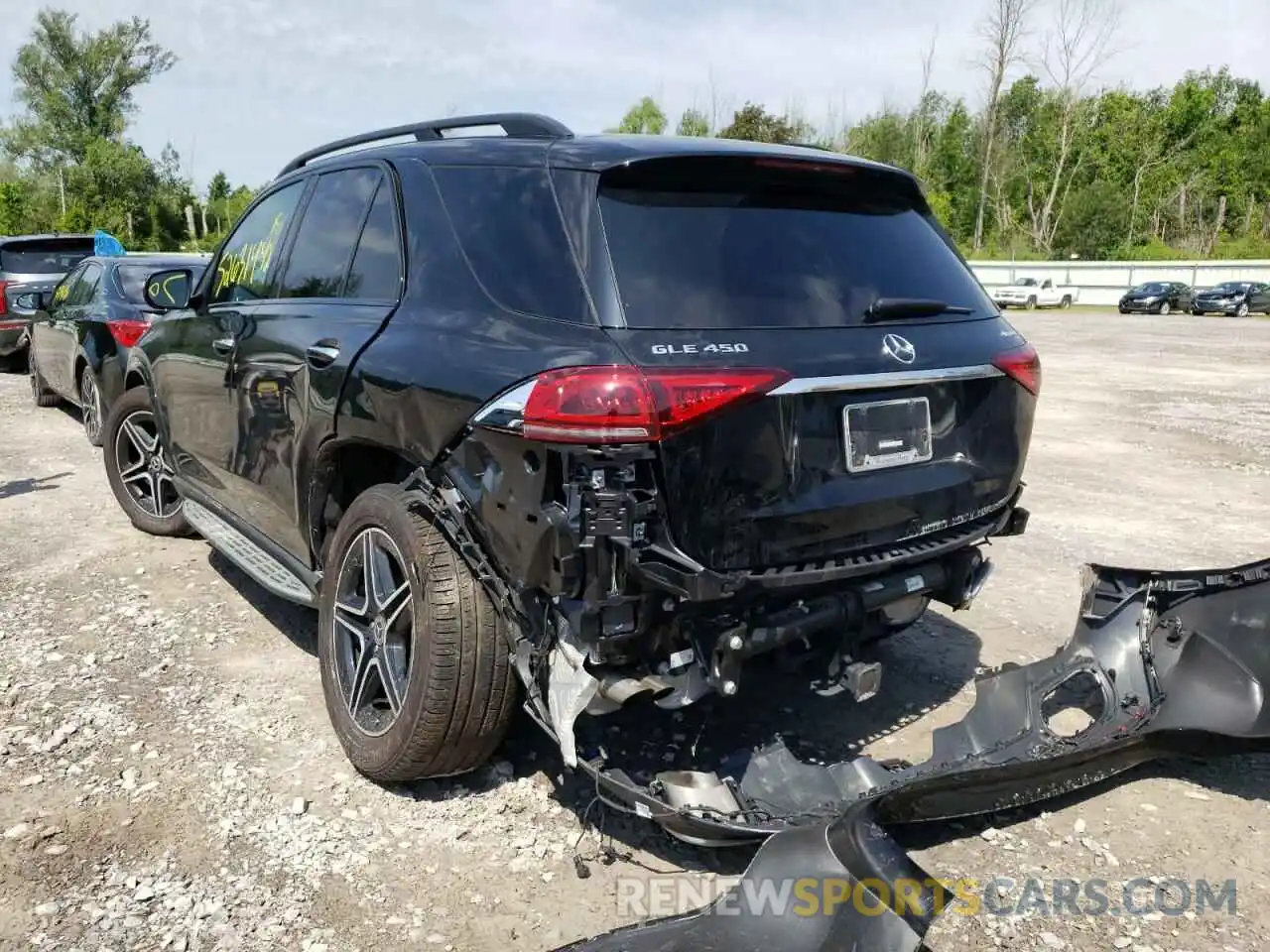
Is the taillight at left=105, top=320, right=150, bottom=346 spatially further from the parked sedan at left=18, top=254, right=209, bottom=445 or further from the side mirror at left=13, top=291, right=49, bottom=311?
the side mirror at left=13, top=291, right=49, bottom=311

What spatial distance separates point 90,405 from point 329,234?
574 centimetres

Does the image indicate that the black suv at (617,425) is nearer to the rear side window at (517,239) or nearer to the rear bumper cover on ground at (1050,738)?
the rear side window at (517,239)

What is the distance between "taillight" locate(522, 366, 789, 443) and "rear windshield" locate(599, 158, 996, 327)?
7.6 inches

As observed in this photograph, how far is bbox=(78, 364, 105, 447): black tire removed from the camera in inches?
318

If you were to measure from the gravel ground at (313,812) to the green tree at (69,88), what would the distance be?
53.7 m

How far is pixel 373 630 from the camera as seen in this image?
10.4 feet

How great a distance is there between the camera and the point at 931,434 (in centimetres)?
296

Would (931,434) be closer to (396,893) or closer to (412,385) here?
(412,385)

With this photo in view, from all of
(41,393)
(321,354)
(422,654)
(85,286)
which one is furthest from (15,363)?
(422,654)

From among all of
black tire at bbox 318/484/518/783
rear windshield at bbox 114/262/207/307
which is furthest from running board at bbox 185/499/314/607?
rear windshield at bbox 114/262/207/307

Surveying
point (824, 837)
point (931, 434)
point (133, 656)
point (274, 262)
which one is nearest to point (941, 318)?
point (931, 434)

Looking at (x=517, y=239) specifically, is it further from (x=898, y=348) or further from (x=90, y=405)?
(x=90, y=405)

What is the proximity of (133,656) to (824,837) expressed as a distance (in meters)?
3.19

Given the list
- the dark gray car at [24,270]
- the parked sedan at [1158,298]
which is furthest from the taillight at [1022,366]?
the parked sedan at [1158,298]
